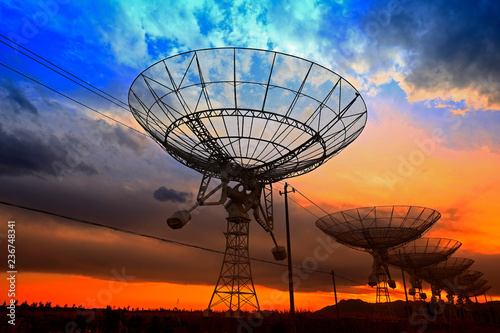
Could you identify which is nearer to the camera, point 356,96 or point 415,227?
point 356,96

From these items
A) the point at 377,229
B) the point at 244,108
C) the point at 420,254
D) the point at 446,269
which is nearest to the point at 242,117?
the point at 244,108

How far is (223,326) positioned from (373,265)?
1099 inches

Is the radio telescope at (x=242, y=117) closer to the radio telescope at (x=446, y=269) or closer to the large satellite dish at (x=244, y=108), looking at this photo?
the large satellite dish at (x=244, y=108)

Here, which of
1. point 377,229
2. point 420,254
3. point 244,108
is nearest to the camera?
point 244,108

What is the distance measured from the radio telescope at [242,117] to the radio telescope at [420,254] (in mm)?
38241

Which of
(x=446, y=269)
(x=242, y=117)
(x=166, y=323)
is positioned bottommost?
(x=166, y=323)

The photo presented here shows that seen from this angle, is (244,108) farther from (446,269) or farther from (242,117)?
(446,269)

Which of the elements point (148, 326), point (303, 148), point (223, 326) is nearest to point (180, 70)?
point (303, 148)

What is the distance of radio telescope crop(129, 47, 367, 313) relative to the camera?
22547 millimetres

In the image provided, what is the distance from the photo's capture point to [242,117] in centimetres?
2402

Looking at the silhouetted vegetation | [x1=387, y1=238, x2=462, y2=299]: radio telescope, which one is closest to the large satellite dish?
the silhouetted vegetation

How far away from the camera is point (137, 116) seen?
80.1 feet

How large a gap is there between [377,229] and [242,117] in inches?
1120

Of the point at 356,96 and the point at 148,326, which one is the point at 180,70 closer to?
the point at 356,96
